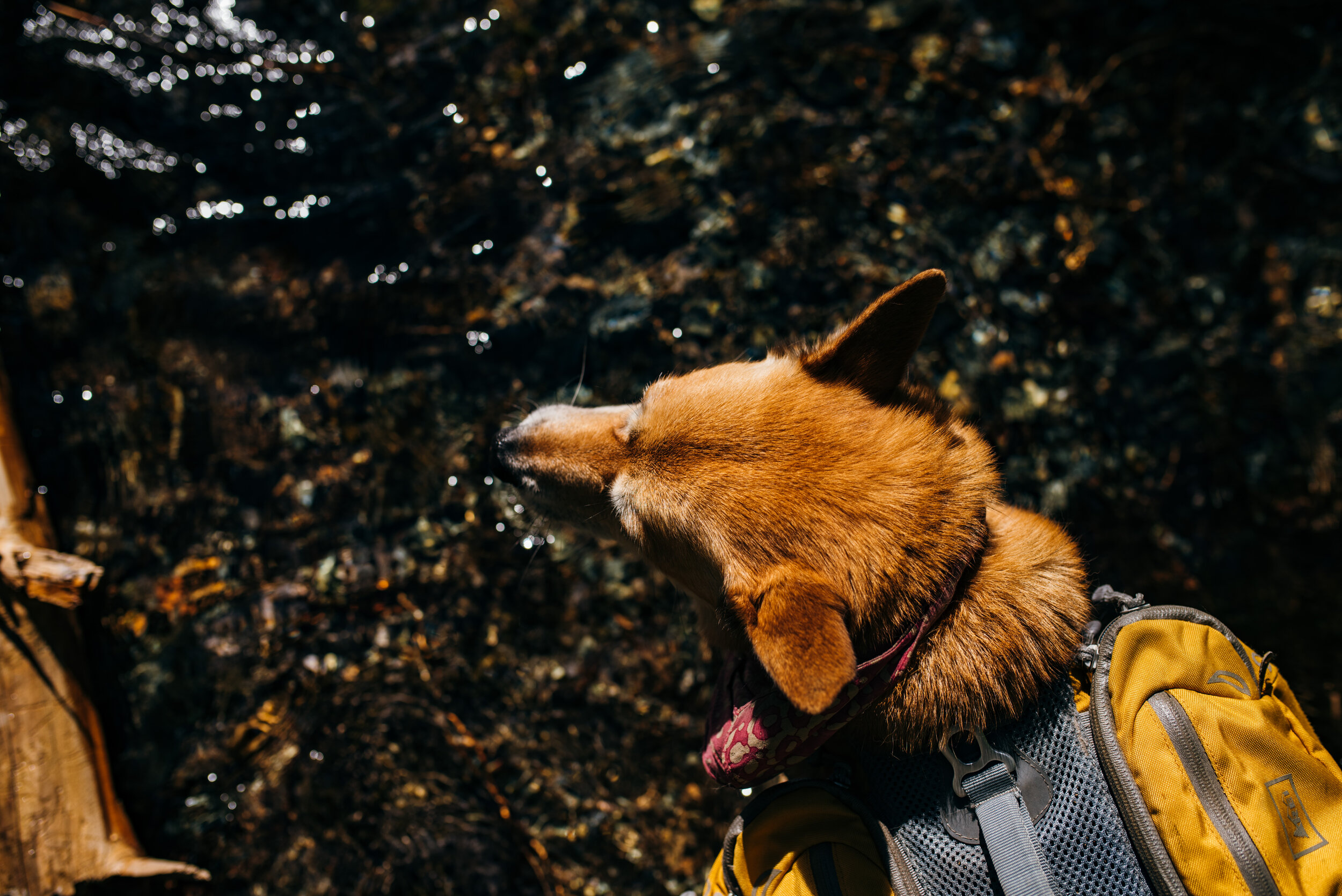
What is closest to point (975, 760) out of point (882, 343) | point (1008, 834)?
point (1008, 834)

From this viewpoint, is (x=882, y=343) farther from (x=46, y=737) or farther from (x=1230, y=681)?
(x=46, y=737)

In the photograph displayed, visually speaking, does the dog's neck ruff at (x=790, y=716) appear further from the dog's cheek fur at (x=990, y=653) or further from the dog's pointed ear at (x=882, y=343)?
the dog's pointed ear at (x=882, y=343)

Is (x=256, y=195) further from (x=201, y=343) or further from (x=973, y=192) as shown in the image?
(x=973, y=192)

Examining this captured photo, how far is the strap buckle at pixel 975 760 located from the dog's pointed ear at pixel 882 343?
3.12 ft

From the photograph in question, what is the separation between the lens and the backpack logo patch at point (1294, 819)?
1643 millimetres

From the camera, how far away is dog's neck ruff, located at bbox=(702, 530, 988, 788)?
172 cm

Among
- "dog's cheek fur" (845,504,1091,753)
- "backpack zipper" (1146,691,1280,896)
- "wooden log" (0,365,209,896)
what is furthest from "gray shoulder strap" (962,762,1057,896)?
"wooden log" (0,365,209,896)

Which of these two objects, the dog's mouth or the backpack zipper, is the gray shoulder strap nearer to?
the backpack zipper

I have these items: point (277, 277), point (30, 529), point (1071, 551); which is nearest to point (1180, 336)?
point (1071, 551)

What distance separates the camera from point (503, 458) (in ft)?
7.96

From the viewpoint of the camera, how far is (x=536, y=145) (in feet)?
10.8

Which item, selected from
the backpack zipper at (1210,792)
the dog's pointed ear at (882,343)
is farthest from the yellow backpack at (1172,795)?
the dog's pointed ear at (882,343)

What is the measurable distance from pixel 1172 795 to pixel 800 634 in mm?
999

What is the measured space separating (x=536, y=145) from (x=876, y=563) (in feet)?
8.64
